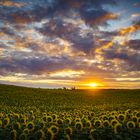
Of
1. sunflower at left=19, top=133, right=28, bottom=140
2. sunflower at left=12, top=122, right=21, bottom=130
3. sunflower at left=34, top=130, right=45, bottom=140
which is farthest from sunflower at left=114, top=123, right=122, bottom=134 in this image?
sunflower at left=12, top=122, right=21, bottom=130

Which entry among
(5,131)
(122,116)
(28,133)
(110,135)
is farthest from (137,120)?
(5,131)

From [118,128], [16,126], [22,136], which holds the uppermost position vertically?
[118,128]

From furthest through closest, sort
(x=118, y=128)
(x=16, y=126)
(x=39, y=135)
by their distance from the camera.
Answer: (x=16, y=126) < (x=118, y=128) < (x=39, y=135)

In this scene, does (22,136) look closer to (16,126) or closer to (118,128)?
(16,126)

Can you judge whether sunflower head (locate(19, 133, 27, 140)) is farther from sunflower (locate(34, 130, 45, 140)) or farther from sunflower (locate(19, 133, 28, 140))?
sunflower (locate(34, 130, 45, 140))

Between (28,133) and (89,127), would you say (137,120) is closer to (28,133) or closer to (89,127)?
(89,127)

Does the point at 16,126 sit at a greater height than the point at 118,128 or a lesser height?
lesser

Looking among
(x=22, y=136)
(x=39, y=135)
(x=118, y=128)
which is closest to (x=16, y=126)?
(x=22, y=136)

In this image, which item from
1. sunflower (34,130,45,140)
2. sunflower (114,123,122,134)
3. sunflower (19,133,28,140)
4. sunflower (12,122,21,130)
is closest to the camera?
sunflower (34,130,45,140)

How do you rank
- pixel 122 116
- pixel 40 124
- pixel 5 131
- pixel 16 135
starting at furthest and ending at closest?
pixel 122 116, pixel 40 124, pixel 5 131, pixel 16 135

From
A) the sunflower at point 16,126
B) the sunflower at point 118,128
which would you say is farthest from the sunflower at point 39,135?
the sunflower at point 118,128

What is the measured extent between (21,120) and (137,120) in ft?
16.0

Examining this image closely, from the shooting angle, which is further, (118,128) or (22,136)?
(118,128)

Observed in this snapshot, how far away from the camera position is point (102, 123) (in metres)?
10.4
